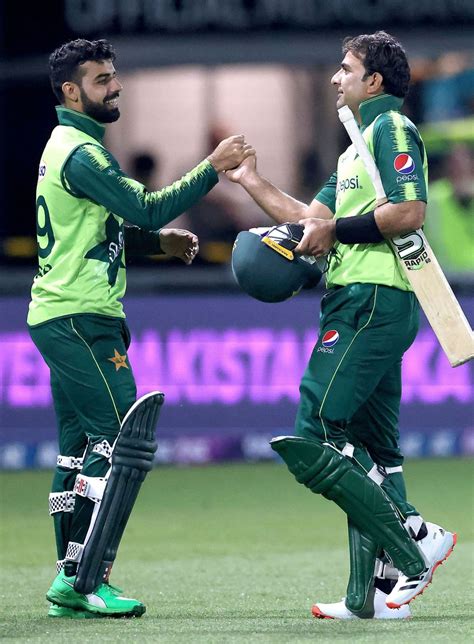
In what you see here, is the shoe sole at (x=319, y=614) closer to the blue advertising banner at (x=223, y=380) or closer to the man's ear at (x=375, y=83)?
the man's ear at (x=375, y=83)

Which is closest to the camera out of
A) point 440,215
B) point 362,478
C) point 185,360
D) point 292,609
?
point 362,478

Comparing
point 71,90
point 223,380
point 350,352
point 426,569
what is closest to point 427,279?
point 350,352

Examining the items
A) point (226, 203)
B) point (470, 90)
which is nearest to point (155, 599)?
point (226, 203)

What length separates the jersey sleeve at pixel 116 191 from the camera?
6.28 metres

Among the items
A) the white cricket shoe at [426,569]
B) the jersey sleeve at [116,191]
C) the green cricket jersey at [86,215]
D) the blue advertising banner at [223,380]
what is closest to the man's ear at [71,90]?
the green cricket jersey at [86,215]

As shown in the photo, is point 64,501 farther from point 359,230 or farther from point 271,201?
point 359,230

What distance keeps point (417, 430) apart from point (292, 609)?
17.8 feet

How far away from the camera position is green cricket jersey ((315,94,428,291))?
6.09 m

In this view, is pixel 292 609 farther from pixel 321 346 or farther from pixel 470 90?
pixel 470 90

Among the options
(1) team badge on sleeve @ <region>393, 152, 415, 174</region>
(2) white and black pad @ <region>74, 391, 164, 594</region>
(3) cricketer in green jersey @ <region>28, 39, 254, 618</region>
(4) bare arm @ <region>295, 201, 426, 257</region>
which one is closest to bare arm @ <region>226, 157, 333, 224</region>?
(3) cricketer in green jersey @ <region>28, 39, 254, 618</region>

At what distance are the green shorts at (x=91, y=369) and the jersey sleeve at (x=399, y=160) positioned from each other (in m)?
1.19

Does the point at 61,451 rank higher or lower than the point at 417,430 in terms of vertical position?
higher

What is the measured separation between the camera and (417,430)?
39.1ft

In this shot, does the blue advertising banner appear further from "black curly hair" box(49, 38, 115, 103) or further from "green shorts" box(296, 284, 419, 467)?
"green shorts" box(296, 284, 419, 467)
